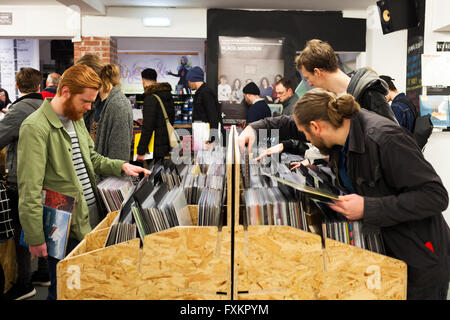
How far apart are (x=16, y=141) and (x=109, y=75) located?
0.89 metres

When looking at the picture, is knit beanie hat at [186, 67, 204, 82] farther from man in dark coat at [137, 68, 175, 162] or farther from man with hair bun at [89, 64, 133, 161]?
man with hair bun at [89, 64, 133, 161]

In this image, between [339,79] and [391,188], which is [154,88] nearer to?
[339,79]

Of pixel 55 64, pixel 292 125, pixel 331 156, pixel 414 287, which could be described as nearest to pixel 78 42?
pixel 55 64

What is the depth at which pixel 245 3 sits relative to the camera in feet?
21.5

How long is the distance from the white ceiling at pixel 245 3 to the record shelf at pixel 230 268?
222 inches

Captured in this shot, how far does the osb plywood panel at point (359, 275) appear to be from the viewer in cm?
138

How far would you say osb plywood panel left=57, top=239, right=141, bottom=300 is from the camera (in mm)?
1410

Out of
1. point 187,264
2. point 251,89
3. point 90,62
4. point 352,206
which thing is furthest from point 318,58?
point 251,89

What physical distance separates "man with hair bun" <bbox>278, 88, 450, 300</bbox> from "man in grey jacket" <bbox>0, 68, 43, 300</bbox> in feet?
6.32

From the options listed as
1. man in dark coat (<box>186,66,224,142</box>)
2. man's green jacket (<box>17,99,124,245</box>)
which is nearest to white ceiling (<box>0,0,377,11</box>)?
man in dark coat (<box>186,66,224,142</box>)

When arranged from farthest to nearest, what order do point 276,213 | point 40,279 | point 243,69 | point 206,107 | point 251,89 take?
point 243,69
point 251,89
point 206,107
point 40,279
point 276,213

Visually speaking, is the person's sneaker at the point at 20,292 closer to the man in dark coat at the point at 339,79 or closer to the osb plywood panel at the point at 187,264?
the osb plywood panel at the point at 187,264

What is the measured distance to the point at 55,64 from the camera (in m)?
9.73

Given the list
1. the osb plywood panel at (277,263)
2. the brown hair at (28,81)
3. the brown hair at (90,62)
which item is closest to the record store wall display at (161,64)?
the brown hair at (28,81)
